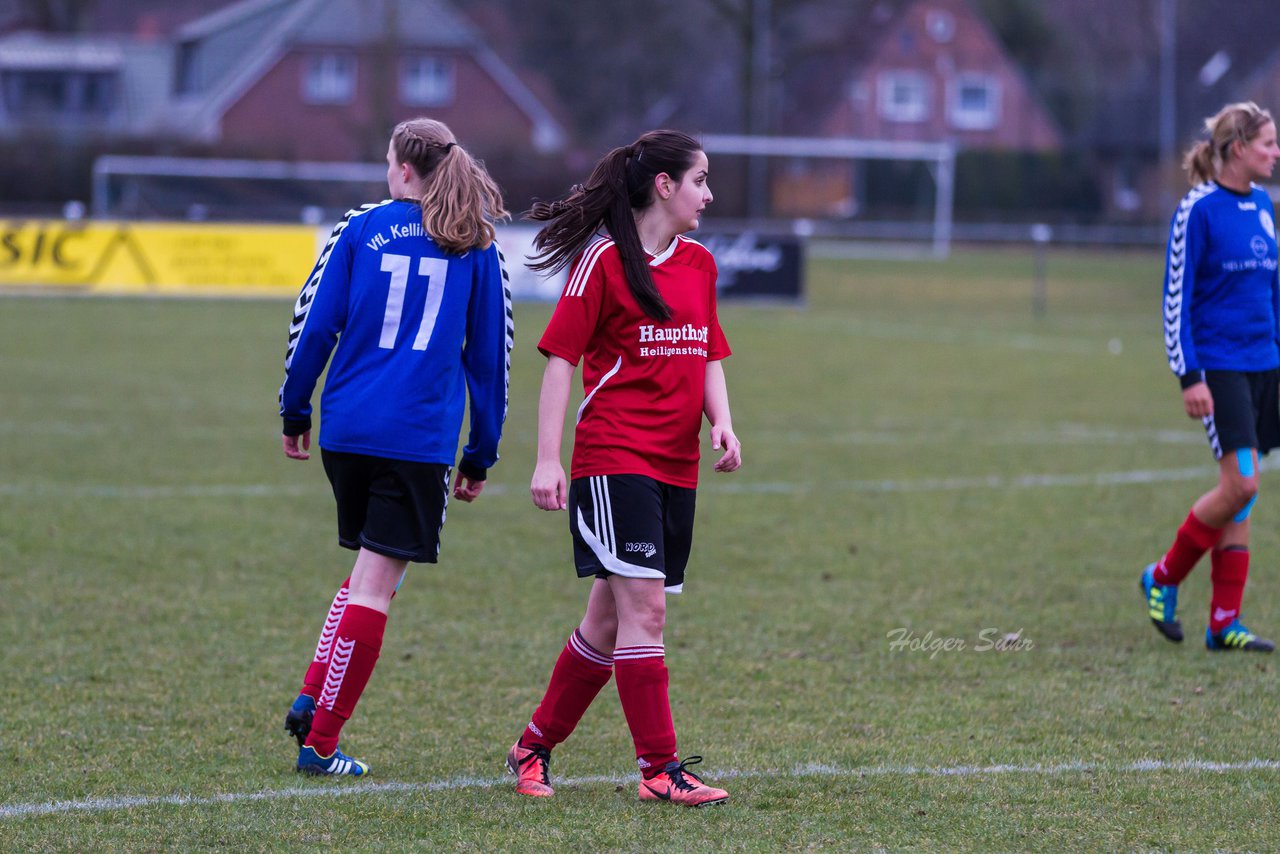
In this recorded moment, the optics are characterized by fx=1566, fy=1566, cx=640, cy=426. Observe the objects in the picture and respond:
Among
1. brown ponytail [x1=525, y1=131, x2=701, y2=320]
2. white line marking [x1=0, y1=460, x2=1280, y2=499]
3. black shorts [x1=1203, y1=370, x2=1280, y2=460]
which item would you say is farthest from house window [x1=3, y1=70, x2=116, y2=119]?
brown ponytail [x1=525, y1=131, x2=701, y2=320]

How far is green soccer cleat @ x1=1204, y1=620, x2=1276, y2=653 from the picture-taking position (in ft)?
19.9

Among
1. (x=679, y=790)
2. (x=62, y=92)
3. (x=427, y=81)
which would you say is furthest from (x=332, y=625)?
(x=62, y=92)

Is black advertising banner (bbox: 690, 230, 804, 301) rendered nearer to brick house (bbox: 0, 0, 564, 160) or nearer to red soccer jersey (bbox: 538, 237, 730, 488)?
red soccer jersey (bbox: 538, 237, 730, 488)

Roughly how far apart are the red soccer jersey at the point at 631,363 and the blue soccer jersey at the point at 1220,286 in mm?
2485

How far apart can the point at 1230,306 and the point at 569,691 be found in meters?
3.13

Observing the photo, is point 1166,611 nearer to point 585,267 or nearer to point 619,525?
point 619,525

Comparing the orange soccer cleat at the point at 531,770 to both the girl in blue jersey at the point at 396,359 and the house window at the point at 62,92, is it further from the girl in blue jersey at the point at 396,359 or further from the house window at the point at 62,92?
the house window at the point at 62,92

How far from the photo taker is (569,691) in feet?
14.5

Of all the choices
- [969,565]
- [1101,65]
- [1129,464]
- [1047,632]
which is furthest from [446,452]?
[1101,65]

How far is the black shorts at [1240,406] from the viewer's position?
594 centimetres

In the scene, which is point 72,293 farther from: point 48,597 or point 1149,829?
point 1149,829

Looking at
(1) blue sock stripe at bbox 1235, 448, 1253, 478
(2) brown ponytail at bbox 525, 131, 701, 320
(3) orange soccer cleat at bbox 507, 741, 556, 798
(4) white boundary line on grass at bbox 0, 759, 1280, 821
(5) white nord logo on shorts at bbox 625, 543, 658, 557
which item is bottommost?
(4) white boundary line on grass at bbox 0, 759, 1280, 821

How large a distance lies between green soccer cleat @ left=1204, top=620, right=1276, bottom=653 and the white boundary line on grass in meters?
1.48

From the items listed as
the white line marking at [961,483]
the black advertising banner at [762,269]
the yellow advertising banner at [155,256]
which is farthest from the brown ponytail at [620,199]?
the black advertising banner at [762,269]
